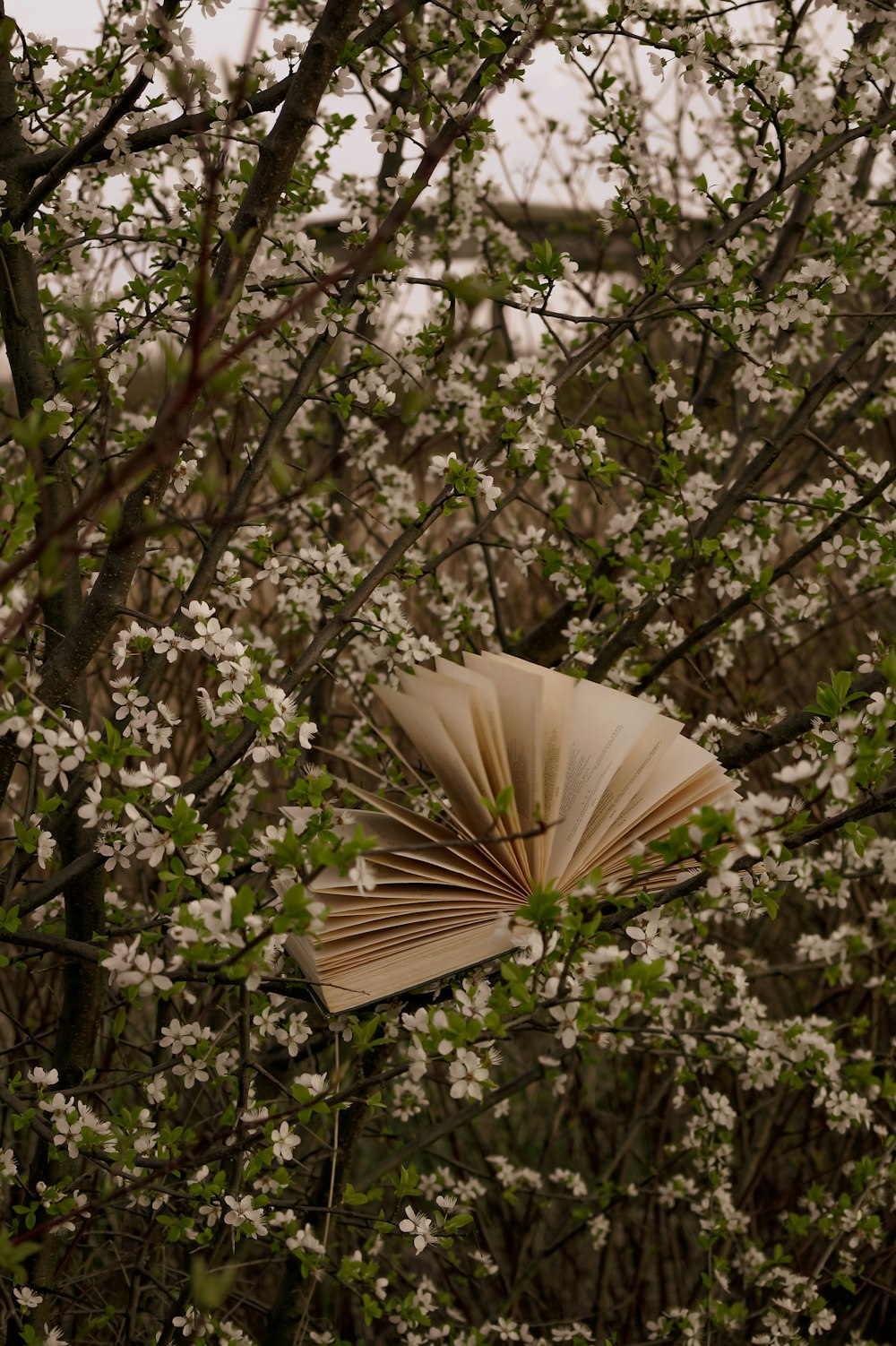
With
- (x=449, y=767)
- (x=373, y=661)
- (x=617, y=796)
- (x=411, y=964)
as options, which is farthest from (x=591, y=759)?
(x=373, y=661)

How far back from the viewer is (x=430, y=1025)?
123cm

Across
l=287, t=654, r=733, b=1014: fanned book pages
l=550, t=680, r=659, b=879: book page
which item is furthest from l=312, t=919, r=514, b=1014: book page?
l=550, t=680, r=659, b=879: book page

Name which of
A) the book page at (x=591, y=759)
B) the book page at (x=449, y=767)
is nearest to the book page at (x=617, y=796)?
the book page at (x=591, y=759)

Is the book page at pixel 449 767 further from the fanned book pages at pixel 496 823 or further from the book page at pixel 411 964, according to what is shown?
the book page at pixel 411 964

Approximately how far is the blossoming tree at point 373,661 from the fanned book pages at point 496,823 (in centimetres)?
6

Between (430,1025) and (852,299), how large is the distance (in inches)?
181

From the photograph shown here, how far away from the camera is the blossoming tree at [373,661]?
51.6 inches

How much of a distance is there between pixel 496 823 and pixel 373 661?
1481 millimetres

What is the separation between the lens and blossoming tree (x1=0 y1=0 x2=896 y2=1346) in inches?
51.6

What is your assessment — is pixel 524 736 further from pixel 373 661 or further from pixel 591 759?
pixel 373 661

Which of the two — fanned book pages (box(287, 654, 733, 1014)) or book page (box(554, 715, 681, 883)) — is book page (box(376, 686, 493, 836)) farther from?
book page (box(554, 715, 681, 883))

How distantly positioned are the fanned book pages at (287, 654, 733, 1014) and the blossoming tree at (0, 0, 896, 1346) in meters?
0.06

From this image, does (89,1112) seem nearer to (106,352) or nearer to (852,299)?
(106,352)

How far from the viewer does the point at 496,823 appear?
1.21 meters
